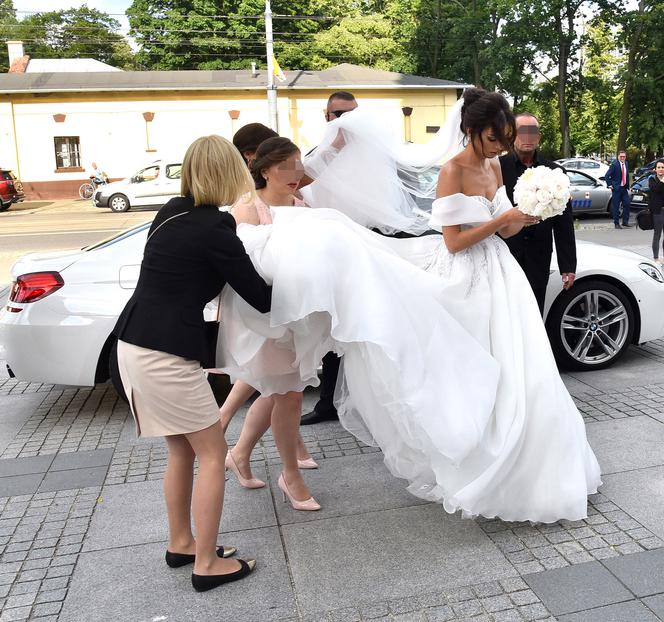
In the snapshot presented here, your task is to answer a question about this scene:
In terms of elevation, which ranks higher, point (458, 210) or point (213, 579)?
point (458, 210)

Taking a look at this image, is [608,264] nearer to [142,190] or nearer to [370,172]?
[370,172]

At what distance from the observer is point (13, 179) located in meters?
27.4

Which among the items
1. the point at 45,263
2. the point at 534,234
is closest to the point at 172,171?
the point at 45,263

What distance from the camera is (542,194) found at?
3557 millimetres

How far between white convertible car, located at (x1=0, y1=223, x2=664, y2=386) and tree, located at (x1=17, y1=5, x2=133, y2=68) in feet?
222

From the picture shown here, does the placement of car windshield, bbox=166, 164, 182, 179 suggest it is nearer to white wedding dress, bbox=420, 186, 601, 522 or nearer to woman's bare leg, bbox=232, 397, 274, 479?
woman's bare leg, bbox=232, 397, 274, 479

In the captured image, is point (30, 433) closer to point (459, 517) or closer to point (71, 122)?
point (459, 517)

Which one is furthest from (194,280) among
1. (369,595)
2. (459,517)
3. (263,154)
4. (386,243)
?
(459,517)

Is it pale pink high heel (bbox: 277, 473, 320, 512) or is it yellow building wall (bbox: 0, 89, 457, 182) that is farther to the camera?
yellow building wall (bbox: 0, 89, 457, 182)

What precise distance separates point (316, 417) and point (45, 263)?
2.30 meters

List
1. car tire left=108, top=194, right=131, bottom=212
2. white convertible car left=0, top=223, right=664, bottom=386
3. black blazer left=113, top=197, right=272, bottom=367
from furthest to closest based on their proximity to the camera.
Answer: car tire left=108, top=194, right=131, bottom=212 → white convertible car left=0, top=223, right=664, bottom=386 → black blazer left=113, top=197, right=272, bottom=367

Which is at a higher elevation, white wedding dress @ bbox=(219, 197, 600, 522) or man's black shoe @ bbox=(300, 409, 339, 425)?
white wedding dress @ bbox=(219, 197, 600, 522)

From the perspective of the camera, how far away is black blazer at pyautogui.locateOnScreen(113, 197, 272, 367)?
8.99 feet

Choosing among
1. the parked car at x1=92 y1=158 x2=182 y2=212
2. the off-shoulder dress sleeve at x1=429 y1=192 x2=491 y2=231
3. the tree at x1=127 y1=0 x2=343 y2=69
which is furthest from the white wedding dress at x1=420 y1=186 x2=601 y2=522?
the tree at x1=127 y1=0 x2=343 y2=69
